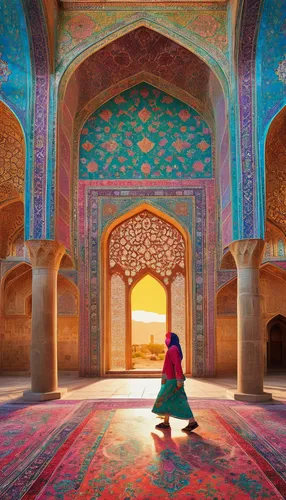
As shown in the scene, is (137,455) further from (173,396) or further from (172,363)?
(172,363)

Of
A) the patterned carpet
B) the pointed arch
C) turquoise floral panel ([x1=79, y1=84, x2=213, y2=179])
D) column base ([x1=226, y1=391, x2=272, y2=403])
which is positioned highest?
the pointed arch

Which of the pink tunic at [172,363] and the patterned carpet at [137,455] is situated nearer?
the patterned carpet at [137,455]

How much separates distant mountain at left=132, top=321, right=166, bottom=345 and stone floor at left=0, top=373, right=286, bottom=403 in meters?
5.17

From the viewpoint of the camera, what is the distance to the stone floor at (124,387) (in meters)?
8.39

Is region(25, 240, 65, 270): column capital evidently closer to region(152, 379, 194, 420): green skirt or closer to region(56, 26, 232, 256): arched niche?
region(56, 26, 232, 256): arched niche

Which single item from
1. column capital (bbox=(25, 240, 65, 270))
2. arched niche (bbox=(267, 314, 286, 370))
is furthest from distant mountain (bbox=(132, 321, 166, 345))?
column capital (bbox=(25, 240, 65, 270))

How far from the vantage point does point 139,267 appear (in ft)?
38.2

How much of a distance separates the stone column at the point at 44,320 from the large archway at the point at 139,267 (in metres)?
2.86

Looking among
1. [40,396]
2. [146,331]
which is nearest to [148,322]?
[146,331]

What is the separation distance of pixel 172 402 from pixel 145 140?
7.23 metres

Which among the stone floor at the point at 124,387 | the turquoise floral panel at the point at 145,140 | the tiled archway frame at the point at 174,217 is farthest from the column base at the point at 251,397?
the turquoise floral panel at the point at 145,140

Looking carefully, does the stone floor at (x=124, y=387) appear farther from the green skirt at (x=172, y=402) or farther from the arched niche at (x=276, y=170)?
the arched niche at (x=276, y=170)

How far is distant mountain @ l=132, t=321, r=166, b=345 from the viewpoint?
1603 cm

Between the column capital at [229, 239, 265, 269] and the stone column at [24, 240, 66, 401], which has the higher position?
the column capital at [229, 239, 265, 269]
